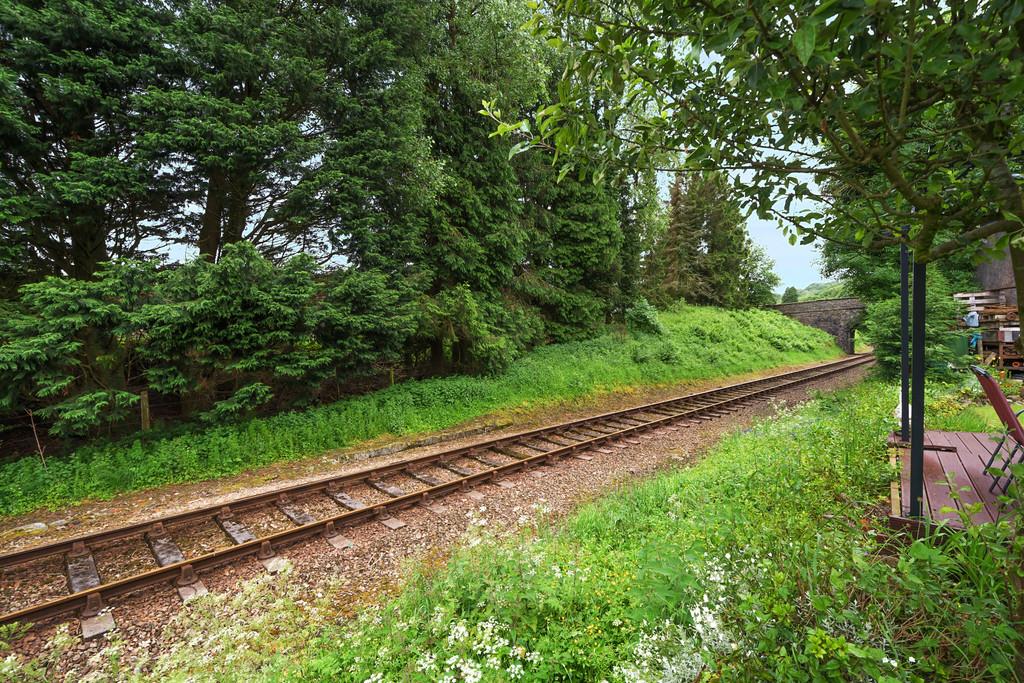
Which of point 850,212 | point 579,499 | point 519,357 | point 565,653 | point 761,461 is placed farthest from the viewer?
point 519,357

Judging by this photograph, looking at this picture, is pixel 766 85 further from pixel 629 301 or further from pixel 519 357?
pixel 629 301

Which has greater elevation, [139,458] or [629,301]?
[629,301]

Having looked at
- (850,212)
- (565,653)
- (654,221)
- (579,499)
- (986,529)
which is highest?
(654,221)

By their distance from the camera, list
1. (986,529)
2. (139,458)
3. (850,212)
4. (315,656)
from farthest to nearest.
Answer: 1. (139,458)
2. (315,656)
3. (850,212)
4. (986,529)

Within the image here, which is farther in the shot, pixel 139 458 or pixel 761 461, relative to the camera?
pixel 139 458

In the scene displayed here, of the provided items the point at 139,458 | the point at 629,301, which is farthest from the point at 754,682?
the point at 629,301

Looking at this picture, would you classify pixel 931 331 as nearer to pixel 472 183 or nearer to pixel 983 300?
pixel 983 300

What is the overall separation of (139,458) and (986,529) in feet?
31.6

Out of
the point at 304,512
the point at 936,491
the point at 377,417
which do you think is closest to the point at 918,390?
the point at 936,491

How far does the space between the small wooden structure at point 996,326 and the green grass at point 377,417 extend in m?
7.22

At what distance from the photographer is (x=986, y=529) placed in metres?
1.88

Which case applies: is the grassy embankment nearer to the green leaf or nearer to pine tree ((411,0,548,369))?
the green leaf

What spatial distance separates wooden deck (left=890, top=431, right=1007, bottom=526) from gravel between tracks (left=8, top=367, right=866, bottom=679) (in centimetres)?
338

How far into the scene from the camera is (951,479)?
12.1 feet
